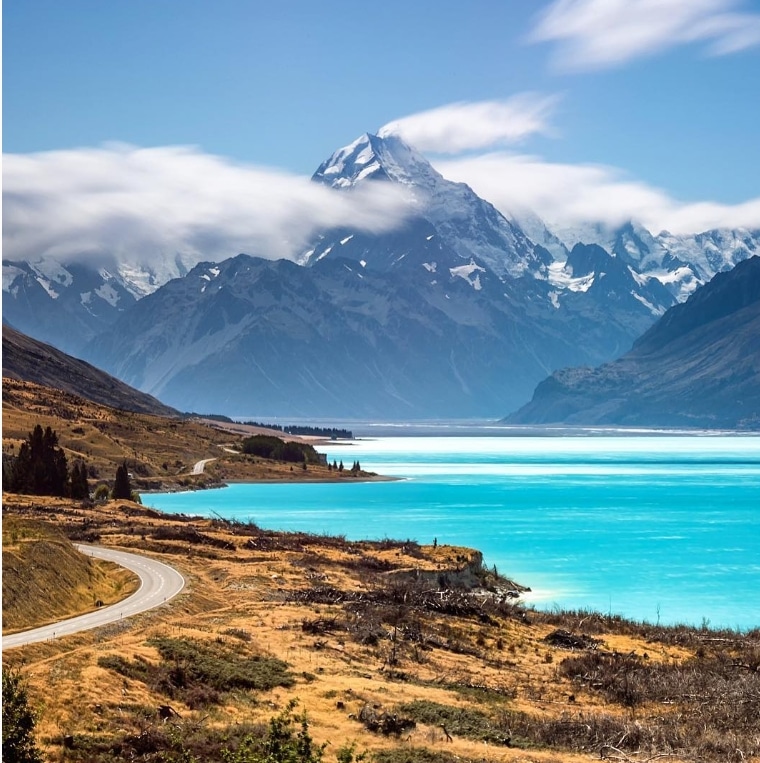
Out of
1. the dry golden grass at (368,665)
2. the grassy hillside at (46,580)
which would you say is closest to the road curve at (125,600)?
the grassy hillside at (46,580)

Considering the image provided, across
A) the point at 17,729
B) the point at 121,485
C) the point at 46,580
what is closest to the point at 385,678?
the point at 46,580

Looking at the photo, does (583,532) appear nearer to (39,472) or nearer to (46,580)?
(39,472)

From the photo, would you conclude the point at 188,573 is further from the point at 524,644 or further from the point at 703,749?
the point at 703,749

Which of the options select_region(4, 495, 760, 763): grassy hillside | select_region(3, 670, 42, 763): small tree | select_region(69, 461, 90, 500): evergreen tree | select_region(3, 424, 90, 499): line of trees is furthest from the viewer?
select_region(69, 461, 90, 500): evergreen tree

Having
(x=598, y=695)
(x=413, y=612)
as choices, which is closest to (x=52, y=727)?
(x=598, y=695)

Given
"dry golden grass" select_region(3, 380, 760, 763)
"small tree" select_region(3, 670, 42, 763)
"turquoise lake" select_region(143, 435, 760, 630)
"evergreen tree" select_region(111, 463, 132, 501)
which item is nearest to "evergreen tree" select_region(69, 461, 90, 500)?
"evergreen tree" select_region(111, 463, 132, 501)

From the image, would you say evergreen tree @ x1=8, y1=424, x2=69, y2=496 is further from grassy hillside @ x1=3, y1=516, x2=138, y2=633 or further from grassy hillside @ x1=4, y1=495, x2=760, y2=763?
grassy hillside @ x1=3, y1=516, x2=138, y2=633

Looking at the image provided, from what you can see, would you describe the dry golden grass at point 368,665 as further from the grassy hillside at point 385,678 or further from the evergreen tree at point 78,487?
the evergreen tree at point 78,487
